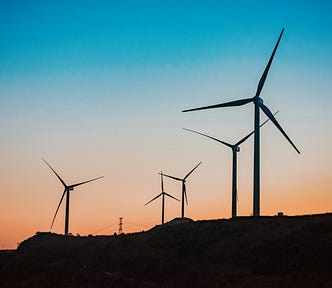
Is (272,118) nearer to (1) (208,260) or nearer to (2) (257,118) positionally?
(2) (257,118)

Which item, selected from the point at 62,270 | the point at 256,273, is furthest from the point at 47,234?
the point at 256,273

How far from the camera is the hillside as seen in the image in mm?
52844

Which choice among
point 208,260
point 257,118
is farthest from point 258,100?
point 208,260

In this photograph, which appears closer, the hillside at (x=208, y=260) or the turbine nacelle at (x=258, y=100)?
the hillside at (x=208, y=260)

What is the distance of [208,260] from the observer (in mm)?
67188

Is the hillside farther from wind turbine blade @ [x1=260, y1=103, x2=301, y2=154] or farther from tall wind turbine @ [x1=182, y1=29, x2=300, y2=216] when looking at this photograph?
wind turbine blade @ [x1=260, y1=103, x2=301, y2=154]

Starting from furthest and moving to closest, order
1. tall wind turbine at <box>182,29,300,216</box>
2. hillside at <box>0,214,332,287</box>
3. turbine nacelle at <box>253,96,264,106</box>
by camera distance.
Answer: turbine nacelle at <box>253,96,264,106</box>
tall wind turbine at <box>182,29,300,216</box>
hillside at <box>0,214,332,287</box>

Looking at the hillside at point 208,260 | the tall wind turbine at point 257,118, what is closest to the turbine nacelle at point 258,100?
the tall wind turbine at point 257,118

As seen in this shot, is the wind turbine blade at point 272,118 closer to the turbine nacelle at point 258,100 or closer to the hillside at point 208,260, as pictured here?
the turbine nacelle at point 258,100

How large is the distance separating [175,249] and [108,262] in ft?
31.1

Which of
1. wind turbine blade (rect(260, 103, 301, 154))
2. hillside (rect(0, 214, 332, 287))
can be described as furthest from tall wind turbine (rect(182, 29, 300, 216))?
hillside (rect(0, 214, 332, 287))

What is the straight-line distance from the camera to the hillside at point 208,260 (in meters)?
52.8

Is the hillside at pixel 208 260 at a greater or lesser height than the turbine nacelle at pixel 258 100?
lesser

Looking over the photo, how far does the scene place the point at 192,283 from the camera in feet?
171
